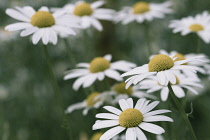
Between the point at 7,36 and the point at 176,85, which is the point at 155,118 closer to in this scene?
the point at 176,85

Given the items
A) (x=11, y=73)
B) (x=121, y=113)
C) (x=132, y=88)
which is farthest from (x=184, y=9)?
(x=121, y=113)

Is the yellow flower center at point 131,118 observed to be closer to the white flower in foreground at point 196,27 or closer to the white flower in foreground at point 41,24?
the white flower in foreground at point 41,24

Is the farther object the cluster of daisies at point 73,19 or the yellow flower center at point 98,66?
the yellow flower center at point 98,66

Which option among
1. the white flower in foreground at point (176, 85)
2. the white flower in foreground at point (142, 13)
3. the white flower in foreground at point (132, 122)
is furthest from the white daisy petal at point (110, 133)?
the white flower in foreground at point (142, 13)

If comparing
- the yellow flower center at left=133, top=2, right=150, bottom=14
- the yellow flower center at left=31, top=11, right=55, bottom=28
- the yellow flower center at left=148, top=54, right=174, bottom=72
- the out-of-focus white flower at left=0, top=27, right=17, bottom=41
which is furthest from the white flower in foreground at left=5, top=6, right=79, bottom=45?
the out-of-focus white flower at left=0, top=27, right=17, bottom=41

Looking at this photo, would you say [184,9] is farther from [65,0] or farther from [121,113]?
[121,113]

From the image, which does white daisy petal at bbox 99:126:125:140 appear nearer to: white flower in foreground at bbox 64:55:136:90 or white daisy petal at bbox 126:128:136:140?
white daisy petal at bbox 126:128:136:140
